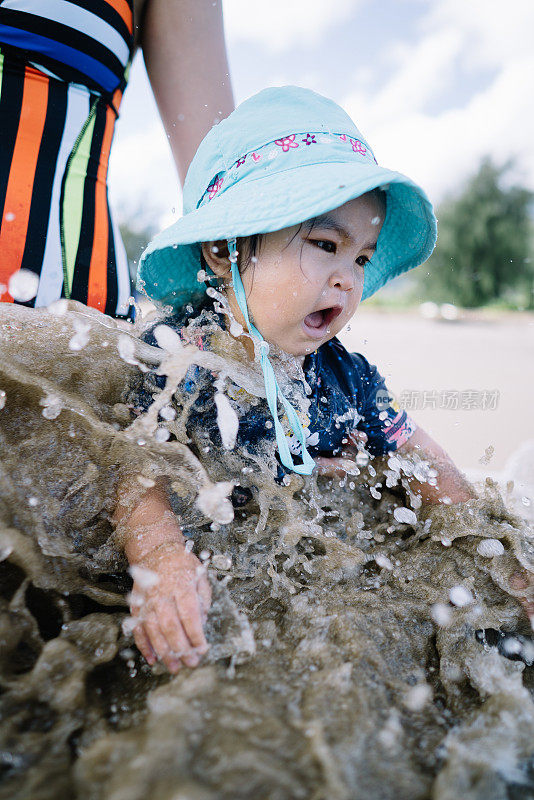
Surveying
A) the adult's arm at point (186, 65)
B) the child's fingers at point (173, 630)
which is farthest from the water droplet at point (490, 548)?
the adult's arm at point (186, 65)

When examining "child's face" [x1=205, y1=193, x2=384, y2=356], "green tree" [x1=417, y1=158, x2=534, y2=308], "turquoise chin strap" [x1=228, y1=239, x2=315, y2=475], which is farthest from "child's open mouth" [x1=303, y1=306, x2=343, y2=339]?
"green tree" [x1=417, y1=158, x2=534, y2=308]

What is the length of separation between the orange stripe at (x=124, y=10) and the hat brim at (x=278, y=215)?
25.3 inches

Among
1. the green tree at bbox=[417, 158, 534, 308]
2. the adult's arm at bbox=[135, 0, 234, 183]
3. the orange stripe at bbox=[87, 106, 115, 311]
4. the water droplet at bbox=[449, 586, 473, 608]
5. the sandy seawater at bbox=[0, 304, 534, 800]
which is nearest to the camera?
the sandy seawater at bbox=[0, 304, 534, 800]

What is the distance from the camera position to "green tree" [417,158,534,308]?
11.1 metres

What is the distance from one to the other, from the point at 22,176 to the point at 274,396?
921 millimetres

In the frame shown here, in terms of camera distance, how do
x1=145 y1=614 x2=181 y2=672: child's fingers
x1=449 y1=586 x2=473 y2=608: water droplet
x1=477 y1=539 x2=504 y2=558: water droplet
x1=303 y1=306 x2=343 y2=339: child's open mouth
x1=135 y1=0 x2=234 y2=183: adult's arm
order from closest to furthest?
x1=145 y1=614 x2=181 y2=672: child's fingers, x1=449 y1=586 x2=473 y2=608: water droplet, x1=477 y1=539 x2=504 y2=558: water droplet, x1=303 y1=306 x2=343 y2=339: child's open mouth, x1=135 y1=0 x2=234 y2=183: adult's arm

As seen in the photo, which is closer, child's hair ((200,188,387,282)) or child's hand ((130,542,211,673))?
child's hand ((130,542,211,673))

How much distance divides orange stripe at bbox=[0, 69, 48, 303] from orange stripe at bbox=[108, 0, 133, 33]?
309 mm

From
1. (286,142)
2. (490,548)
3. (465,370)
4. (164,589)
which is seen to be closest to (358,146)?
(286,142)

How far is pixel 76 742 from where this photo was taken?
765 mm

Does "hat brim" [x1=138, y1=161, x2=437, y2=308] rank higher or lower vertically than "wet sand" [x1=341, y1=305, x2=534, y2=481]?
higher

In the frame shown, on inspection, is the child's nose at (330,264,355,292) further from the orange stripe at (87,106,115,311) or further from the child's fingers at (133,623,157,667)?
the child's fingers at (133,623,157,667)

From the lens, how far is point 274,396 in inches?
58.0

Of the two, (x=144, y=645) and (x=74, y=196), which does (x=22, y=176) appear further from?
(x=144, y=645)
